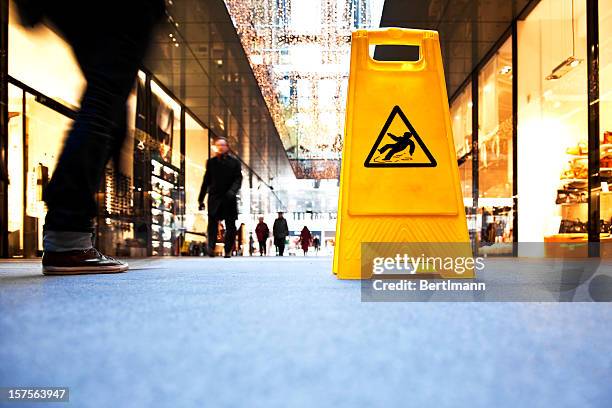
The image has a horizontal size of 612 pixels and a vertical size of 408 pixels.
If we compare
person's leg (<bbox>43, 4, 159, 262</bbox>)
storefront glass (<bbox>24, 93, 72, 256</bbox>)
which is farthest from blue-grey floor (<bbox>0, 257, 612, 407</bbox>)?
storefront glass (<bbox>24, 93, 72, 256</bbox>)

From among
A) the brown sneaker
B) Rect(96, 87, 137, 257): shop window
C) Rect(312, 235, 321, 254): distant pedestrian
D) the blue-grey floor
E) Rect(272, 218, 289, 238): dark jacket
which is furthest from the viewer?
Rect(312, 235, 321, 254): distant pedestrian

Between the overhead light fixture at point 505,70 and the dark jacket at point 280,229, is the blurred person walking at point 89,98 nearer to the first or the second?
the overhead light fixture at point 505,70

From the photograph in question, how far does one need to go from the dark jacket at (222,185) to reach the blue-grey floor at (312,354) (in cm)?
770

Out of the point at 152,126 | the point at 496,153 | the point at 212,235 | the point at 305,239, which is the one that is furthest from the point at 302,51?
the point at 305,239

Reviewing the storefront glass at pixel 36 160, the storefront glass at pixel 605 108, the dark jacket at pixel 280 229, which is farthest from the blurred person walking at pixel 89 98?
the dark jacket at pixel 280 229

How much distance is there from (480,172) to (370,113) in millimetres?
10926

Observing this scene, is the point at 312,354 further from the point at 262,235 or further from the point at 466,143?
the point at 262,235

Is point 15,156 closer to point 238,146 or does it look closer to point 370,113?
point 370,113

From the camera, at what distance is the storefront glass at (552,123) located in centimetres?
866

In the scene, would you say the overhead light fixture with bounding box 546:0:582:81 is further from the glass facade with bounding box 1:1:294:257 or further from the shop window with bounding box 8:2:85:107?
the shop window with bounding box 8:2:85:107

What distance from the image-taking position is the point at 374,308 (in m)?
1.45

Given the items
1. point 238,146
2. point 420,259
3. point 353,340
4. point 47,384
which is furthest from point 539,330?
point 238,146

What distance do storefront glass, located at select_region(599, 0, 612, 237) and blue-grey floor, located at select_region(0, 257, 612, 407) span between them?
705cm

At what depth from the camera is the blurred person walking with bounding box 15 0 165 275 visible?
252 cm
